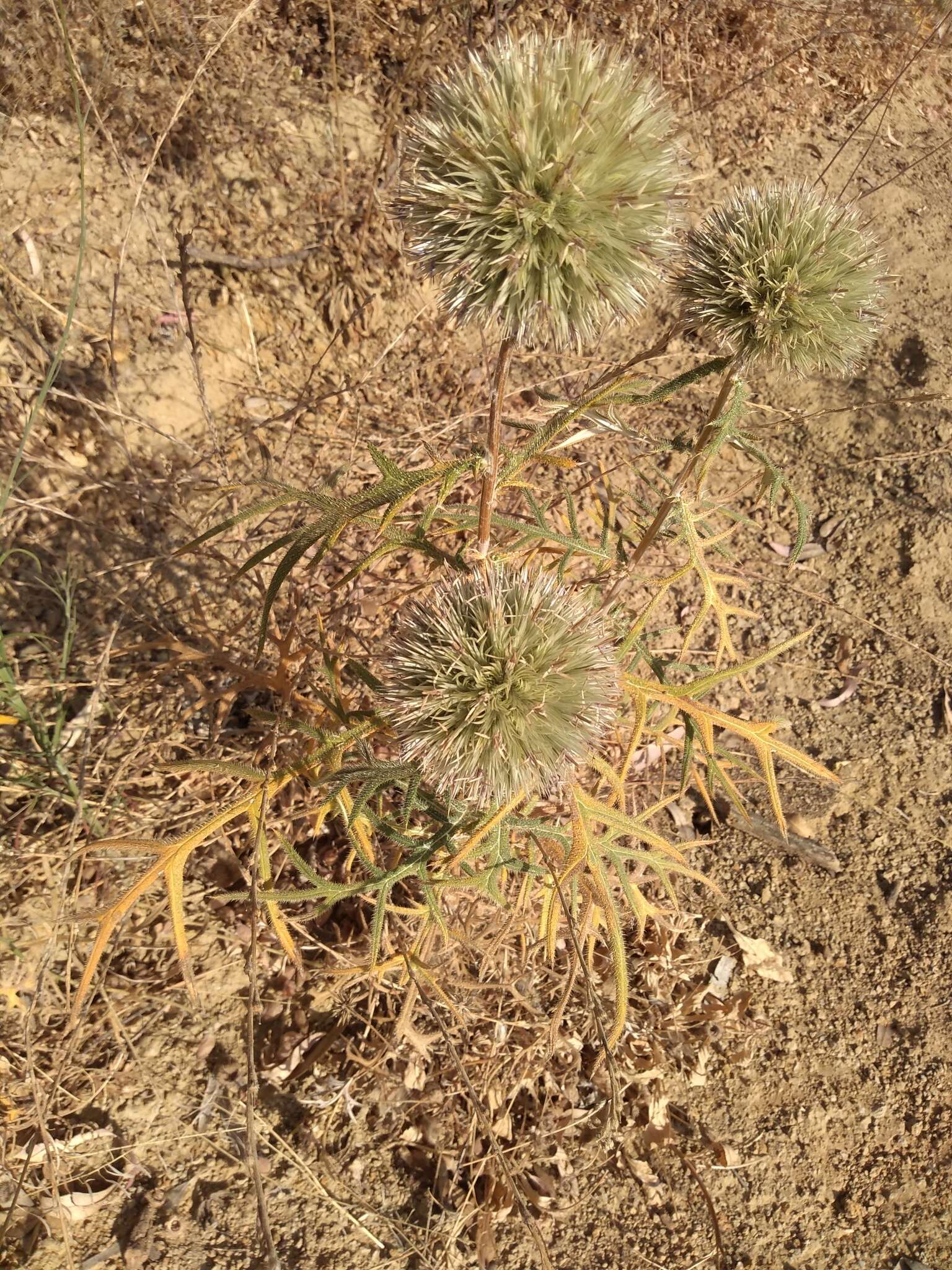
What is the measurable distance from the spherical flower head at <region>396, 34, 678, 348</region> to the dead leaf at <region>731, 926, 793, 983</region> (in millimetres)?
2101

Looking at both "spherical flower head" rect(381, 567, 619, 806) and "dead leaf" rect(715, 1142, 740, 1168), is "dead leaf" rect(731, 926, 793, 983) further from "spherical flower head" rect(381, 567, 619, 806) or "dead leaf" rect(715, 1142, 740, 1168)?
"spherical flower head" rect(381, 567, 619, 806)

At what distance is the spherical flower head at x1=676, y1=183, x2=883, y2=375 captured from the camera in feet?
5.25

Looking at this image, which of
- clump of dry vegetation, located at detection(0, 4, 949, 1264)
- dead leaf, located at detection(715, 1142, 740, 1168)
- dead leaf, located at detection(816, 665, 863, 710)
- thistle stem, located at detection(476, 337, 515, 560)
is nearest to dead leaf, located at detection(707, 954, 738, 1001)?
clump of dry vegetation, located at detection(0, 4, 949, 1264)

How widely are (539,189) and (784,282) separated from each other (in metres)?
0.63

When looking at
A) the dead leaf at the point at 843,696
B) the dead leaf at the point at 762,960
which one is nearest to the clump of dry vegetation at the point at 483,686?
the dead leaf at the point at 762,960

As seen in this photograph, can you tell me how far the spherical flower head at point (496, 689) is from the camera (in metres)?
1.45

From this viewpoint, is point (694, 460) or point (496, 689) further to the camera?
point (694, 460)

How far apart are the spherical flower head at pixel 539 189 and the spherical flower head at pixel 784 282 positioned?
1.27 ft

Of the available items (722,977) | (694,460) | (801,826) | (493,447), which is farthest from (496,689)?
(801,826)

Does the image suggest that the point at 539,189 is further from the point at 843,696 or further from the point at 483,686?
the point at 843,696

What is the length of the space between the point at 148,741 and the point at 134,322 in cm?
183

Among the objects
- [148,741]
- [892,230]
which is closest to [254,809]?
[148,741]

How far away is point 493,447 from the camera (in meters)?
1.38

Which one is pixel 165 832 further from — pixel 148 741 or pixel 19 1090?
pixel 19 1090
